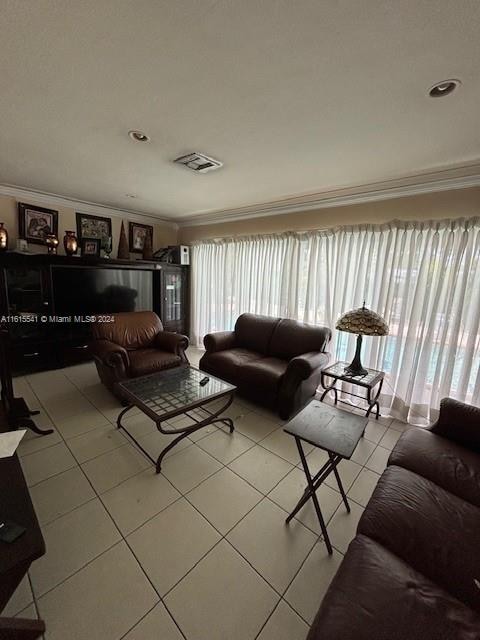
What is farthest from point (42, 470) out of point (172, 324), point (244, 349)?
point (172, 324)

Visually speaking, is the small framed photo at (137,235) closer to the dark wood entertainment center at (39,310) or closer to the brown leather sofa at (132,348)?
the dark wood entertainment center at (39,310)

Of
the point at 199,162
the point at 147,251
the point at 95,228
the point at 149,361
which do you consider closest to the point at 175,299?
the point at 147,251

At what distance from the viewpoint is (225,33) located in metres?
1.08

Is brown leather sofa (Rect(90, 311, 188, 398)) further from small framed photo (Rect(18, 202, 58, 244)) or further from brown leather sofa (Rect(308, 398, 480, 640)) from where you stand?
brown leather sofa (Rect(308, 398, 480, 640))

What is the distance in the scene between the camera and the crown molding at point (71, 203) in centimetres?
333

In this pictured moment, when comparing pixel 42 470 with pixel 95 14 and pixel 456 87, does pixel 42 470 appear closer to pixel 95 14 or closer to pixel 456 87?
pixel 95 14

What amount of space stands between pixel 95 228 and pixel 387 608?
16.2 feet

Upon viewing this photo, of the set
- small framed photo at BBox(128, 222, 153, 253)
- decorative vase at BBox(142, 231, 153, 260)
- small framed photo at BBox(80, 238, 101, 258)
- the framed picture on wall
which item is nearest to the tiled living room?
the framed picture on wall

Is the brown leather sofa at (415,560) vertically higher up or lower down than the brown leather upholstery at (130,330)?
lower down

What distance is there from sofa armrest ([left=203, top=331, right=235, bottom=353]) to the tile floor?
1.13 m

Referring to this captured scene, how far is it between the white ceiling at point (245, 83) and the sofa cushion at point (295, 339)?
5.48 ft

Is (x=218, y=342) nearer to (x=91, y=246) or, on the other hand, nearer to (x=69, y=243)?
(x=69, y=243)

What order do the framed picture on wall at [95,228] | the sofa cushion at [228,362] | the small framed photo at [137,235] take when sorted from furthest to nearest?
the small framed photo at [137,235]
the framed picture on wall at [95,228]
the sofa cushion at [228,362]

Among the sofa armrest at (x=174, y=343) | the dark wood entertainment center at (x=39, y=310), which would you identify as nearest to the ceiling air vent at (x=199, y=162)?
the sofa armrest at (x=174, y=343)
